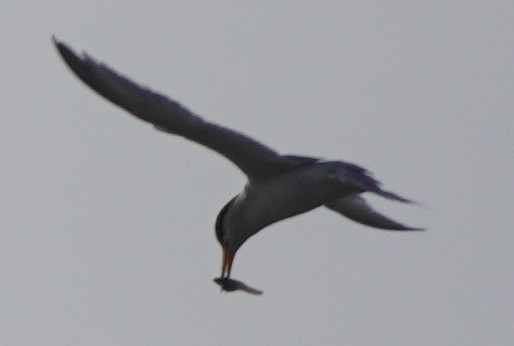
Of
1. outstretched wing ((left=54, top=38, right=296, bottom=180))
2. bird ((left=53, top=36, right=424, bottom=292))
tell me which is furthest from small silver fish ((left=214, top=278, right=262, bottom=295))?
outstretched wing ((left=54, top=38, right=296, bottom=180))

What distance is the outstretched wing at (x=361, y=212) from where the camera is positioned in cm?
2177

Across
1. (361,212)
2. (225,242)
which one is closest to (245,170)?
(225,242)

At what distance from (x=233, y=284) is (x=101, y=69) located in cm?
308

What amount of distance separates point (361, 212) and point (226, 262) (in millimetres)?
1842

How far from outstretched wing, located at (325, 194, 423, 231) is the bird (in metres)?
0.17

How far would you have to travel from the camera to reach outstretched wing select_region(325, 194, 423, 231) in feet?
71.4

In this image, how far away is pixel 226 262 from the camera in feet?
68.5

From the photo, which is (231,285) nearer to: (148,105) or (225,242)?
(225,242)

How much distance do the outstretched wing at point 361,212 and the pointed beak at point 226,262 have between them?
1.40 meters

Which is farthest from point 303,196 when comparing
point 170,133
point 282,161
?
point 170,133

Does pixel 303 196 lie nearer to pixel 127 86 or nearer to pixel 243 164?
pixel 243 164

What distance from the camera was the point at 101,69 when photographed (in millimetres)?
18516

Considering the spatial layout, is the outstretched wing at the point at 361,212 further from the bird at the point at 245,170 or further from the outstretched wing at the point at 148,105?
the outstretched wing at the point at 148,105

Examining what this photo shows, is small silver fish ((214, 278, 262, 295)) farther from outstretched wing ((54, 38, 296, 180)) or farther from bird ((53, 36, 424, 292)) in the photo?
outstretched wing ((54, 38, 296, 180))
